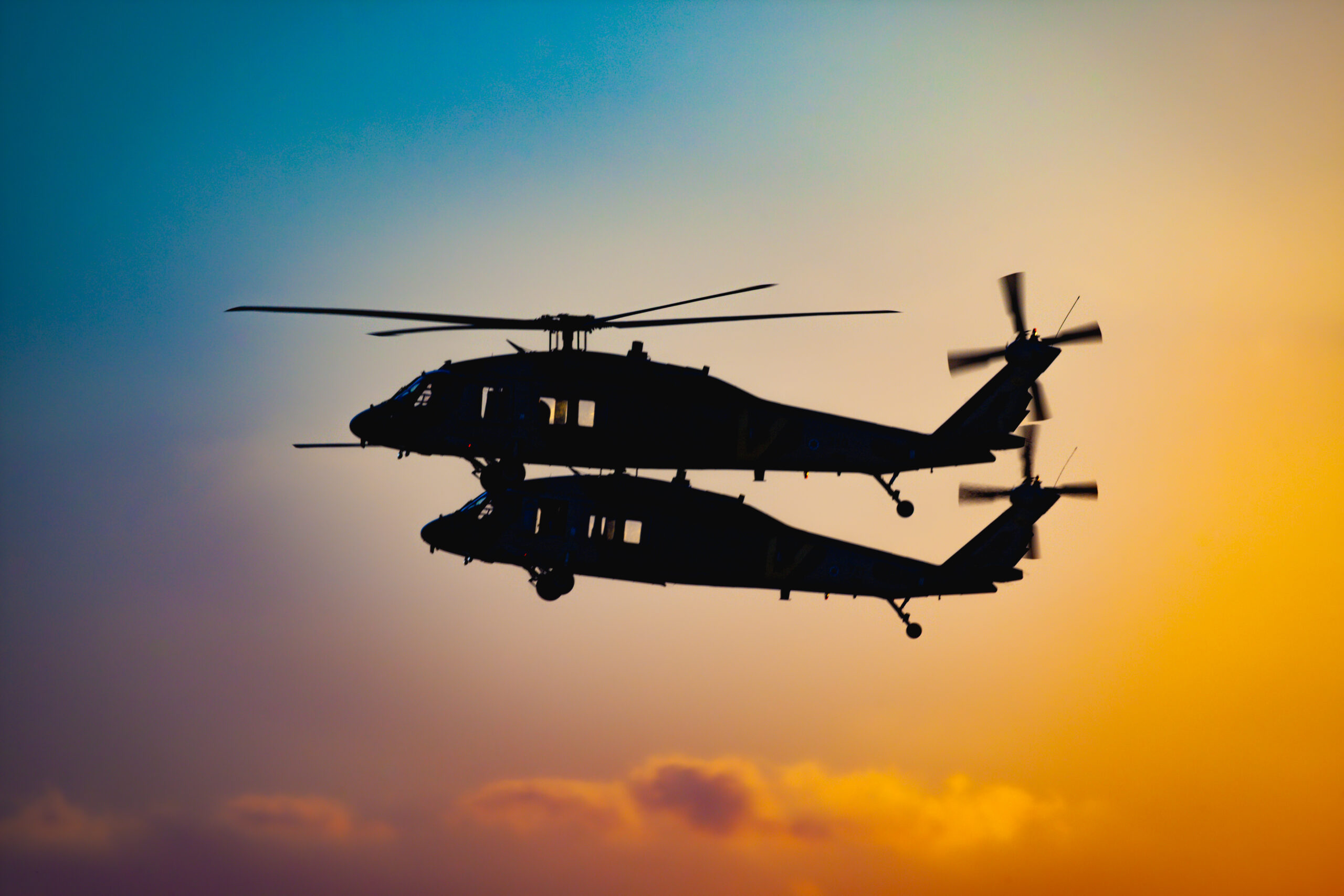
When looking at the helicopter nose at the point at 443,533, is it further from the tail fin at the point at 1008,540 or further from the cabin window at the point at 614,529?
the tail fin at the point at 1008,540

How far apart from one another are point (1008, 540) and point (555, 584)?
18.7 meters

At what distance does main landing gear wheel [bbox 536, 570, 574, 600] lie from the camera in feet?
204

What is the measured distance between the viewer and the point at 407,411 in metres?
61.9

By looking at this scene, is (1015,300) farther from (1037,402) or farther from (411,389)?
(411,389)

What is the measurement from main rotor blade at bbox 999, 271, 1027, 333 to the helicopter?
10855 millimetres

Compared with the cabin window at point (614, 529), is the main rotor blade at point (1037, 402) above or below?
above

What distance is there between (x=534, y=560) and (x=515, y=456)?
13.6 feet

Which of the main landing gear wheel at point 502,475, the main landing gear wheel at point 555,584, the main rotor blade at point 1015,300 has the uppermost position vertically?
the main rotor blade at point 1015,300

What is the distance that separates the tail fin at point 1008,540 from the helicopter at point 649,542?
2.85 meters

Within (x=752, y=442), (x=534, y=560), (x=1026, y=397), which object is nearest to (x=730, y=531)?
(x=752, y=442)

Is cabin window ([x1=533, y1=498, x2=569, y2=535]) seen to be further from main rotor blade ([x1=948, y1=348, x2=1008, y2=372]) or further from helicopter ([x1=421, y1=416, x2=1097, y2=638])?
main rotor blade ([x1=948, y1=348, x2=1008, y2=372])

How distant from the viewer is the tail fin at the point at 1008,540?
65.7 m

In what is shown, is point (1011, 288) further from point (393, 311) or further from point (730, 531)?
point (393, 311)

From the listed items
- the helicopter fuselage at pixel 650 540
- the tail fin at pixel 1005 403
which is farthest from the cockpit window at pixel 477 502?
the tail fin at pixel 1005 403
